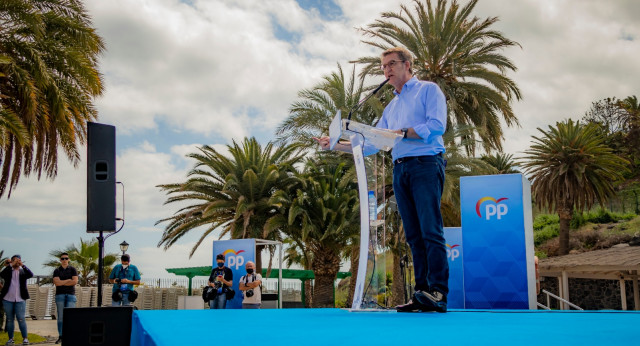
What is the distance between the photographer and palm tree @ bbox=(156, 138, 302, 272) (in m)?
20.6

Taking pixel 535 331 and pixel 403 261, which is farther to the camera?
pixel 403 261

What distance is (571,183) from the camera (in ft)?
90.7

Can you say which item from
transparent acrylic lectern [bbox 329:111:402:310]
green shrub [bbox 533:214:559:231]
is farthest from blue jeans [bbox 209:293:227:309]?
green shrub [bbox 533:214:559:231]

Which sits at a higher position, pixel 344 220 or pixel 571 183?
pixel 571 183

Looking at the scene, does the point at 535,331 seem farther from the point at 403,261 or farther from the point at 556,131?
the point at 556,131

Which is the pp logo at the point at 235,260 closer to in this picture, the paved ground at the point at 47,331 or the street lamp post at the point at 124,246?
the street lamp post at the point at 124,246

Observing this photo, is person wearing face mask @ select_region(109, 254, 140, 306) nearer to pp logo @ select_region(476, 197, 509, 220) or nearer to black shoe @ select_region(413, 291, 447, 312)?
pp logo @ select_region(476, 197, 509, 220)

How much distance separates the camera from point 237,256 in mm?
14938

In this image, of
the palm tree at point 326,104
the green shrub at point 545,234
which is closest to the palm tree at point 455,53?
the palm tree at point 326,104

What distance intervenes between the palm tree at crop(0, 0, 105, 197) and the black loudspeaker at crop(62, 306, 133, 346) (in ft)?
32.8

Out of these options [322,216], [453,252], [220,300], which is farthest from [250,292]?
[322,216]

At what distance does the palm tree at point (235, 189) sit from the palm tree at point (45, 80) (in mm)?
5647

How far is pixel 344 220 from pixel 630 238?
2141 centimetres

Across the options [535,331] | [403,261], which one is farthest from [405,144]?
[403,261]
